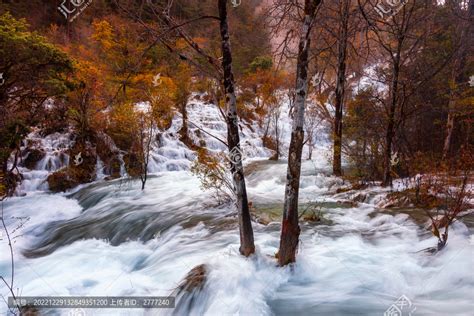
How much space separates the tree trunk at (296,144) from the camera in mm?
3555

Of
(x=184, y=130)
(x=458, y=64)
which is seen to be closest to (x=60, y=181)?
(x=184, y=130)

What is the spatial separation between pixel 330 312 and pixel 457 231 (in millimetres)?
3208

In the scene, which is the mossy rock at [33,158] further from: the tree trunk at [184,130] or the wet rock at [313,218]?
the wet rock at [313,218]

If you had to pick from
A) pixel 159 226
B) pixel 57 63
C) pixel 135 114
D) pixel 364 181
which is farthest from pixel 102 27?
pixel 364 181

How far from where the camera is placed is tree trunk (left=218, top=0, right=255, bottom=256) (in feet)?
12.4

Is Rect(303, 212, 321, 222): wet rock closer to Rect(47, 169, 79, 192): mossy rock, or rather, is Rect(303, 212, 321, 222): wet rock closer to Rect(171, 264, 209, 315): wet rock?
Rect(171, 264, 209, 315): wet rock

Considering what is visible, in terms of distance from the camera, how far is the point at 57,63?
10180 millimetres

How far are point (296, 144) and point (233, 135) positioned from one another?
2.85 feet

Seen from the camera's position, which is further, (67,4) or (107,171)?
(67,4)

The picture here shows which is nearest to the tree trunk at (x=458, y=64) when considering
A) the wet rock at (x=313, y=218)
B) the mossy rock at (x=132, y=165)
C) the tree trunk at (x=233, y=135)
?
the wet rock at (x=313, y=218)

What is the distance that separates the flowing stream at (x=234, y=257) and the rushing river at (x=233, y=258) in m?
0.02

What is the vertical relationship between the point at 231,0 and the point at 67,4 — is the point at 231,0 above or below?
below

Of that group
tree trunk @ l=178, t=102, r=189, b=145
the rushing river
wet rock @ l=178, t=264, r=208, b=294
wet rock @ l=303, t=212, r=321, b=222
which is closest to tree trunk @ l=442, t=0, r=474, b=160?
the rushing river

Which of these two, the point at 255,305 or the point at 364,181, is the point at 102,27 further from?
the point at 255,305
